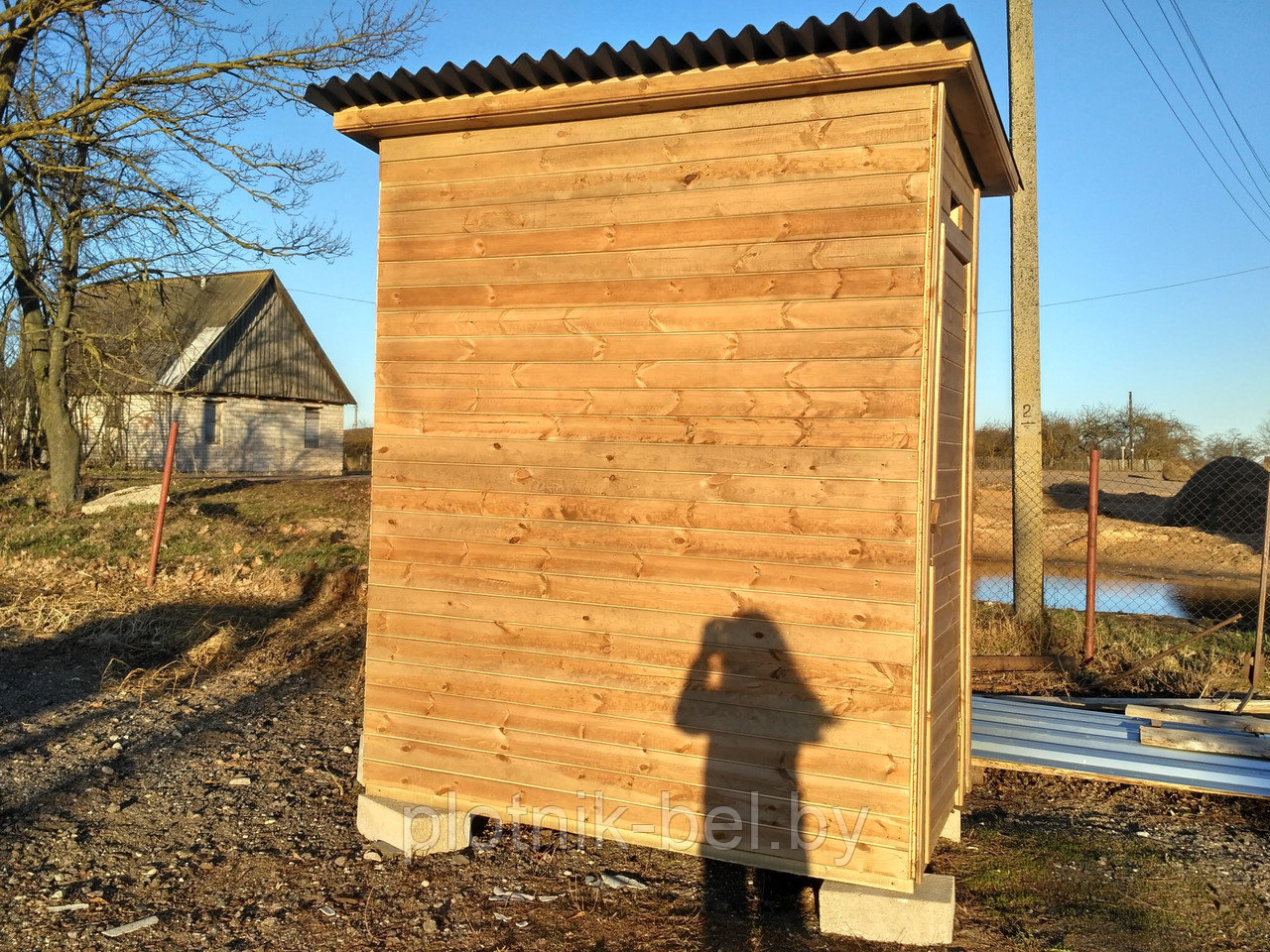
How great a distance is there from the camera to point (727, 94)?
13.1 ft

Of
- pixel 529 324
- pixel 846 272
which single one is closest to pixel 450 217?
pixel 529 324

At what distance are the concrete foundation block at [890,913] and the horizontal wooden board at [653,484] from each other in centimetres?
147

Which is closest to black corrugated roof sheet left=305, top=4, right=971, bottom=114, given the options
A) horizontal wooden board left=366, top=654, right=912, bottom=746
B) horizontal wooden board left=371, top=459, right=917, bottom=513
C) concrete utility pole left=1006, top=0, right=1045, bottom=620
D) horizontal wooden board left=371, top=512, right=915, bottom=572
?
horizontal wooden board left=371, top=459, right=917, bottom=513

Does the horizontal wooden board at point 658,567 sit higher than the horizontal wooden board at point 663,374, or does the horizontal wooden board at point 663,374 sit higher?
the horizontal wooden board at point 663,374

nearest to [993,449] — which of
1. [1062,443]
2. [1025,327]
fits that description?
[1062,443]

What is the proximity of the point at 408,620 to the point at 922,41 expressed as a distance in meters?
3.31

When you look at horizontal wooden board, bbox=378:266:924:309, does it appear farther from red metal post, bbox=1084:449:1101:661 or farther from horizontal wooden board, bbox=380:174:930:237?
red metal post, bbox=1084:449:1101:661

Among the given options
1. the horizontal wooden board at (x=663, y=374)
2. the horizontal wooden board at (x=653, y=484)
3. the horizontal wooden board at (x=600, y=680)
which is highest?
the horizontal wooden board at (x=663, y=374)

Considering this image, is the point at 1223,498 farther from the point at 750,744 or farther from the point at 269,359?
the point at 269,359

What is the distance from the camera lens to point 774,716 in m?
3.96

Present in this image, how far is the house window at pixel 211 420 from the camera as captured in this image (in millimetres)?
29938

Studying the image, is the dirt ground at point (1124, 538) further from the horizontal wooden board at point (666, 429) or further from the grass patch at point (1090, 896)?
the horizontal wooden board at point (666, 429)

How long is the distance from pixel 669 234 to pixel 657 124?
49 centimetres

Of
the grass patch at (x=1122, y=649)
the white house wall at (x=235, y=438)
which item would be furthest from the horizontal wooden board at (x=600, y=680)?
the white house wall at (x=235, y=438)
